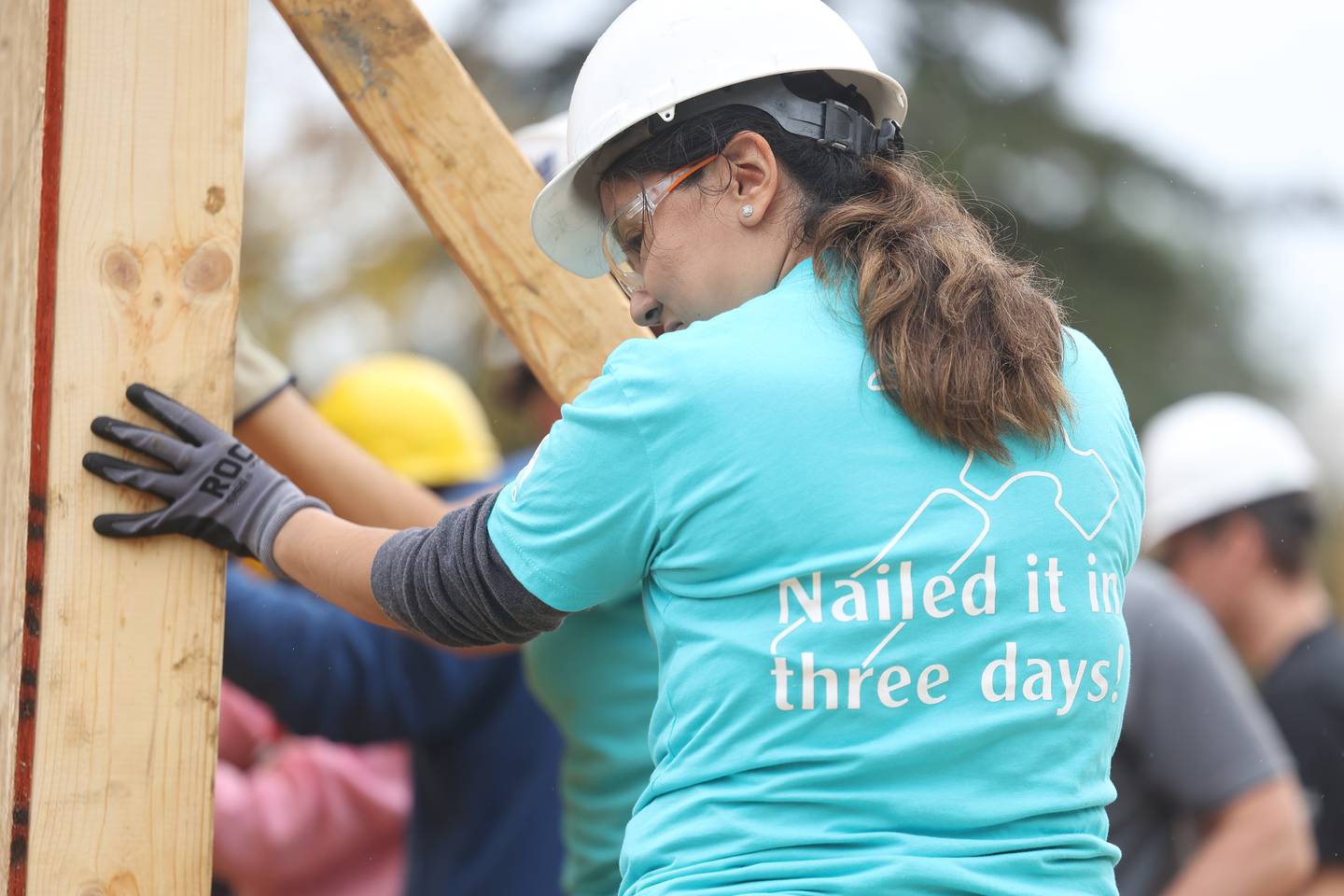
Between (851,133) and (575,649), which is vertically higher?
(851,133)

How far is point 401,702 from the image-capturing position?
11.6 ft

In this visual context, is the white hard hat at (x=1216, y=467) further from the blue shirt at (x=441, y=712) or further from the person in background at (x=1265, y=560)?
the blue shirt at (x=441, y=712)

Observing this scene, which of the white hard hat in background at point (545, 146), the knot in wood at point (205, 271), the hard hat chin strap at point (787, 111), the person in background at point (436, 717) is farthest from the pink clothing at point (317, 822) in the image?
the hard hat chin strap at point (787, 111)

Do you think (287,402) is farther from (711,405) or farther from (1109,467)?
(1109,467)

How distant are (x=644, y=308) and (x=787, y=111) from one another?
0.31 m

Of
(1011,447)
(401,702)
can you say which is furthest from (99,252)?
(401,702)

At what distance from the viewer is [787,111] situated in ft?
6.21

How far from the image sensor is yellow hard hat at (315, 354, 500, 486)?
5059 mm

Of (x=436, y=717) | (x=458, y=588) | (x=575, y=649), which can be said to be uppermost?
(x=458, y=588)

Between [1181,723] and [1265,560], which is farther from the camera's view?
[1265,560]

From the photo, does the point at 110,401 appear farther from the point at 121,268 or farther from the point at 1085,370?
the point at 1085,370

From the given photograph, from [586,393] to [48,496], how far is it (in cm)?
81

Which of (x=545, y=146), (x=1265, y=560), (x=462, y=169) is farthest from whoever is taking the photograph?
(x=1265, y=560)

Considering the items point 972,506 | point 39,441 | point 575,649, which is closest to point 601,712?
point 575,649
